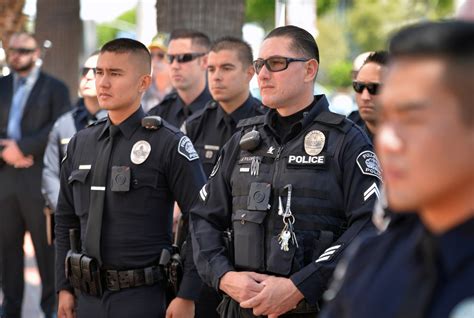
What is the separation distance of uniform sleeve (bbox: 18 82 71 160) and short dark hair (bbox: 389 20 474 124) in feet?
21.5

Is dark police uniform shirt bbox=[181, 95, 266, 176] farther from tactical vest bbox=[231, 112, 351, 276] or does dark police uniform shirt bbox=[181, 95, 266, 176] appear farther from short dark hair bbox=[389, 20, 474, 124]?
short dark hair bbox=[389, 20, 474, 124]

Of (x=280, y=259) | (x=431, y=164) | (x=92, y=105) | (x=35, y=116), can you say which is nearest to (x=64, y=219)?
(x=280, y=259)

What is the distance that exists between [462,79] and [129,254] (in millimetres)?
3223

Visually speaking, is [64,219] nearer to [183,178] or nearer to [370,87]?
[183,178]

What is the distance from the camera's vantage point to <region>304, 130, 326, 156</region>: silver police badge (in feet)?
15.0

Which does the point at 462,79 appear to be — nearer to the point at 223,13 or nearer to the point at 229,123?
the point at 229,123

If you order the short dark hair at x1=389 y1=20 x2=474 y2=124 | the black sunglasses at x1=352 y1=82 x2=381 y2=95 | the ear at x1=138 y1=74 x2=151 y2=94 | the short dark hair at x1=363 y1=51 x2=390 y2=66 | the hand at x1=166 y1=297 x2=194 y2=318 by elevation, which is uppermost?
the short dark hair at x1=389 y1=20 x2=474 y2=124

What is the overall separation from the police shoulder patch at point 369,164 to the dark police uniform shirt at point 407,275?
186 cm

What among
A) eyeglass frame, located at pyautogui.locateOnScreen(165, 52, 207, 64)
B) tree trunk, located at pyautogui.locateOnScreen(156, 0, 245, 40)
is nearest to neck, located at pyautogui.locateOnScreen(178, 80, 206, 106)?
eyeglass frame, located at pyautogui.locateOnScreen(165, 52, 207, 64)

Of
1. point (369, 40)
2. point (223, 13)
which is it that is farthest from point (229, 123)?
point (369, 40)

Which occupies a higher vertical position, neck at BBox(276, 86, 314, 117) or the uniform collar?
neck at BBox(276, 86, 314, 117)

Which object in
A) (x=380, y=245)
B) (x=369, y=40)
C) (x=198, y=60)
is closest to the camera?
(x=380, y=245)

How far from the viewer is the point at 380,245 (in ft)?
8.27

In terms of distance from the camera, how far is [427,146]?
7.11ft
